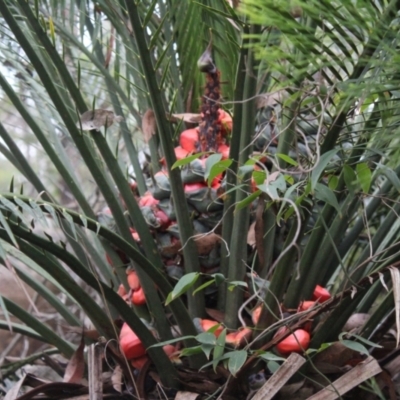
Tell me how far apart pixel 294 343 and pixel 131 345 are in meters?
0.24

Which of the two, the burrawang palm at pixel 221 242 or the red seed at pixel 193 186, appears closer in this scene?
the burrawang palm at pixel 221 242

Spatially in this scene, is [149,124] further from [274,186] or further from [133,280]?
[274,186]

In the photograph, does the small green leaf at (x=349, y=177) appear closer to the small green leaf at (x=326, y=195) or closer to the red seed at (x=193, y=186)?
the small green leaf at (x=326, y=195)

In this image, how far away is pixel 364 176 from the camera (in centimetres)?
73

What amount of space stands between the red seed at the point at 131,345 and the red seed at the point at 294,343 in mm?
202

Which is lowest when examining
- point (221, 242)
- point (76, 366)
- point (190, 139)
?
point (76, 366)

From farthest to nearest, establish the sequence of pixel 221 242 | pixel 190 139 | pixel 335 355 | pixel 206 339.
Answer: pixel 190 139, pixel 221 242, pixel 335 355, pixel 206 339

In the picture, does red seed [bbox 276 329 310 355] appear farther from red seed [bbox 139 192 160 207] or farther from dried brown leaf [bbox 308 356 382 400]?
red seed [bbox 139 192 160 207]

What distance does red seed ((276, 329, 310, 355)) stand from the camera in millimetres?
937

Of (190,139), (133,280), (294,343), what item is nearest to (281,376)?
(294,343)

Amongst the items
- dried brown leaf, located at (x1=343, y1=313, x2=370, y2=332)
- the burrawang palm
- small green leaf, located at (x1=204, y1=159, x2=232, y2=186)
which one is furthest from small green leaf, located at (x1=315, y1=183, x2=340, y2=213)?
dried brown leaf, located at (x1=343, y1=313, x2=370, y2=332)

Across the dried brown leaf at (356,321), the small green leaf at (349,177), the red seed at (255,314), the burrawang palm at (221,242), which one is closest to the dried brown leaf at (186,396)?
the burrawang palm at (221,242)

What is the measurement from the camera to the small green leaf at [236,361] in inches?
31.3

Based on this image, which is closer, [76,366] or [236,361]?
[236,361]
